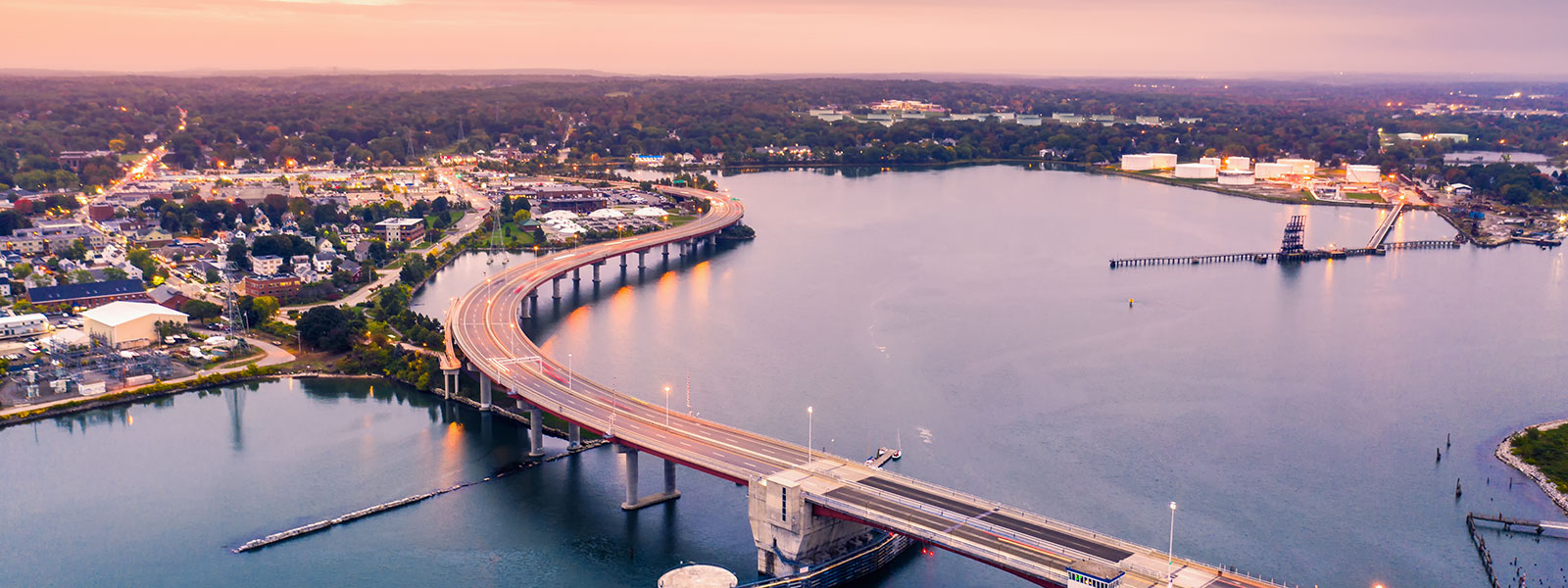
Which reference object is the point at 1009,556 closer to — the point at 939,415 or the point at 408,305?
the point at 939,415

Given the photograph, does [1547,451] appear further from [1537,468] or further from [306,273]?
[306,273]

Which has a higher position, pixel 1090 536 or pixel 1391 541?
pixel 1090 536

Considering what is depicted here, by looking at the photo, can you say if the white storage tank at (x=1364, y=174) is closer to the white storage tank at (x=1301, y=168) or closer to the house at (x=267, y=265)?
the white storage tank at (x=1301, y=168)

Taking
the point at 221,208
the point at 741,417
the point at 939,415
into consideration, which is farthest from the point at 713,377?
the point at 221,208

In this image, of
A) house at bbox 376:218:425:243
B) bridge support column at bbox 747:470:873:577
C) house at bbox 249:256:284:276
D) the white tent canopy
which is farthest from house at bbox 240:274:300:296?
bridge support column at bbox 747:470:873:577

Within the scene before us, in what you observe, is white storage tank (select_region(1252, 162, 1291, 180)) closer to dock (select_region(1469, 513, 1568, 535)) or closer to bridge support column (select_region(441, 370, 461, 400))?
dock (select_region(1469, 513, 1568, 535))

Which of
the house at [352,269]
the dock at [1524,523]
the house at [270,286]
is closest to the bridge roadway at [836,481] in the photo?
the dock at [1524,523]

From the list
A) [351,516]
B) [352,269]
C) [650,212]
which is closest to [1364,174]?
[650,212]
